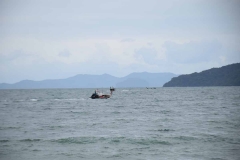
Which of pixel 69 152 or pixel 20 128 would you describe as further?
pixel 20 128

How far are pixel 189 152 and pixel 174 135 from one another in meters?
6.41

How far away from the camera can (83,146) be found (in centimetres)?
2386

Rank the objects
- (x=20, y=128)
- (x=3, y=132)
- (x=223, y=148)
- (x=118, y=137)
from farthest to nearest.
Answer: (x=20, y=128) → (x=3, y=132) → (x=118, y=137) → (x=223, y=148)

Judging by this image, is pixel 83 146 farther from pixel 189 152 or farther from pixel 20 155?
pixel 189 152

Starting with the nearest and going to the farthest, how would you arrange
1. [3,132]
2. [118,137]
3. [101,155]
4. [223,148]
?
[101,155] → [223,148] → [118,137] → [3,132]

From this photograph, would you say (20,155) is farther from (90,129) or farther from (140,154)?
(90,129)

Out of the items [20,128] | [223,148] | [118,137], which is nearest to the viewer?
[223,148]

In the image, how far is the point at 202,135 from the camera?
2814cm

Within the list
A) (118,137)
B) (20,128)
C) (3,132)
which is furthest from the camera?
(20,128)

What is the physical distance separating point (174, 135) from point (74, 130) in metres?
11.6

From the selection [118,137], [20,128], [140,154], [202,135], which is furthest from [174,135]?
[20,128]

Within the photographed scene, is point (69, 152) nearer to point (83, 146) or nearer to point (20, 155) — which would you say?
point (83, 146)

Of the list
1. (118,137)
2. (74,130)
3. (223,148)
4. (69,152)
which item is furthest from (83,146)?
(223,148)

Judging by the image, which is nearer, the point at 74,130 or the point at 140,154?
the point at 140,154
